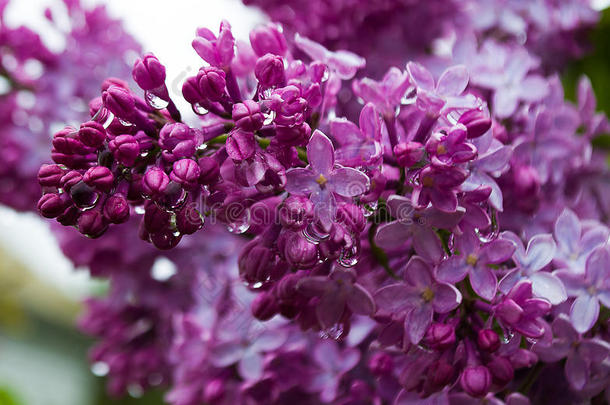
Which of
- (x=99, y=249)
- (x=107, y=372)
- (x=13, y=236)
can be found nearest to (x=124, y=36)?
(x=99, y=249)

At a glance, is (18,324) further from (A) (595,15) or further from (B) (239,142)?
(A) (595,15)

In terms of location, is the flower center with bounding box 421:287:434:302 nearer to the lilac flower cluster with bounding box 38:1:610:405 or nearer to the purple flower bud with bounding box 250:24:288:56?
the lilac flower cluster with bounding box 38:1:610:405

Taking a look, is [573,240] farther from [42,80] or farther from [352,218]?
[42,80]

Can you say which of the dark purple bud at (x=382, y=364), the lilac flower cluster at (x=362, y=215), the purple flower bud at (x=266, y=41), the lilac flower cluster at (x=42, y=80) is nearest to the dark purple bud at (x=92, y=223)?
the lilac flower cluster at (x=362, y=215)

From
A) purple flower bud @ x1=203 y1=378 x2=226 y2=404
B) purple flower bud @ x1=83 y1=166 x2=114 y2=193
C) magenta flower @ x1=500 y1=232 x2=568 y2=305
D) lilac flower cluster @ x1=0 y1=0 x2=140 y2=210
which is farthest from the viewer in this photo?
lilac flower cluster @ x1=0 y1=0 x2=140 y2=210

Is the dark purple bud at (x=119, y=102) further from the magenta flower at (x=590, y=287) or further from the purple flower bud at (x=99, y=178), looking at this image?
the magenta flower at (x=590, y=287)

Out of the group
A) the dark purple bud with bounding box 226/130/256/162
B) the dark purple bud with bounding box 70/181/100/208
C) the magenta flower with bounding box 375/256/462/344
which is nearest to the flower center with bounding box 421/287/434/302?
the magenta flower with bounding box 375/256/462/344
